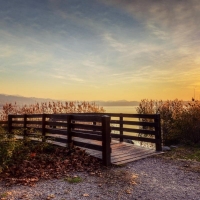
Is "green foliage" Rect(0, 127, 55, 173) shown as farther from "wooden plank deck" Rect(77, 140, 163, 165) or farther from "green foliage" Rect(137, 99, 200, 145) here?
"green foliage" Rect(137, 99, 200, 145)

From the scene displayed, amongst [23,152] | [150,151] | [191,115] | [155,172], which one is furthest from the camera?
[191,115]

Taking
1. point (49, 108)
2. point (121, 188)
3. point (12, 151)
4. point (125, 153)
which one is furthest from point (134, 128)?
point (49, 108)

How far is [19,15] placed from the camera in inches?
520

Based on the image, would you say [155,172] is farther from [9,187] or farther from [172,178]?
[9,187]

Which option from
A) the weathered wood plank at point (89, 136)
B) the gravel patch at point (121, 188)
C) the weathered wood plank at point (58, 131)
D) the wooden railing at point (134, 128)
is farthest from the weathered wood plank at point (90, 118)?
the wooden railing at point (134, 128)

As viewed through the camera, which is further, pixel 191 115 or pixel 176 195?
pixel 191 115

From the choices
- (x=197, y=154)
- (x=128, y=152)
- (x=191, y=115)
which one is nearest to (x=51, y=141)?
(x=128, y=152)

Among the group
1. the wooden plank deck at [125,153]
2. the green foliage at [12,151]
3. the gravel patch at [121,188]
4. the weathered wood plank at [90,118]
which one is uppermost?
the weathered wood plank at [90,118]

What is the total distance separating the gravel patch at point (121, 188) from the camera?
5.69 meters

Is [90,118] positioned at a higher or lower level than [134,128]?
higher

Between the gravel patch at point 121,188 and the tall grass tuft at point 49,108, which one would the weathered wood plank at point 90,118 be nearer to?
the gravel patch at point 121,188

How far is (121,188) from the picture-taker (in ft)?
20.2

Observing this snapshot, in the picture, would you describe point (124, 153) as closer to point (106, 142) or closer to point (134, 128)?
point (106, 142)

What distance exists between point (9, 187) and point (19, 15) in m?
10.2
